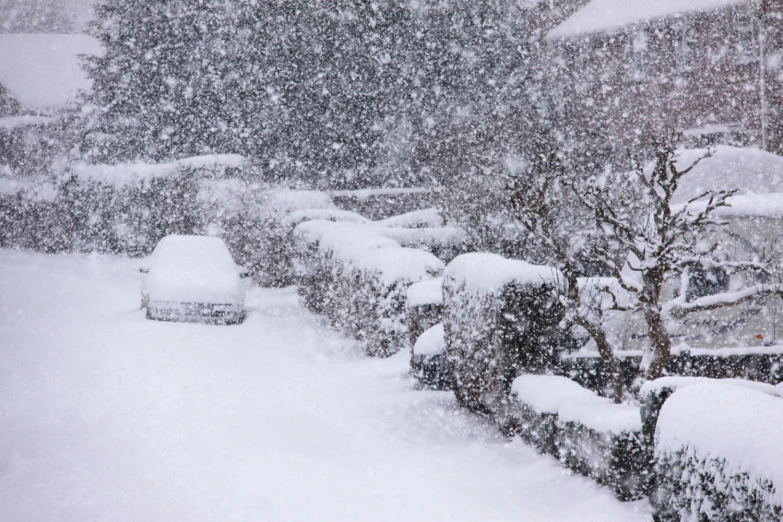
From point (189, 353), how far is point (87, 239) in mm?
14553

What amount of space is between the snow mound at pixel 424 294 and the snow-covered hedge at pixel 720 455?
179 inches

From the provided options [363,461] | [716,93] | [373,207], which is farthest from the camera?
[373,207]

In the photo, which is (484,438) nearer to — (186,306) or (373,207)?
(186,306)

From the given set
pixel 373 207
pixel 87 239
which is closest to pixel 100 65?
pixel 87 239

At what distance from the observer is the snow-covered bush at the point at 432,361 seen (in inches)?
266

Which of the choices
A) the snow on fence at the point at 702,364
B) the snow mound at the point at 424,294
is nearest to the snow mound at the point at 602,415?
the snow on fence at the point at 702,364

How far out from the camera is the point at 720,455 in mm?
2555

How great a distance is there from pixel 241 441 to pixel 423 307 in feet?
10.2

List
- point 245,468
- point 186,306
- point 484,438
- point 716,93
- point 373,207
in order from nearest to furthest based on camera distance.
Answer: point 245,468
point 484,438
point 186,306
point 716,93
point 373,207

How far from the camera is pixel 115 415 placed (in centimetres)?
560

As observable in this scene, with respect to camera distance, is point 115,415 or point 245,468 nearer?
point 245,468

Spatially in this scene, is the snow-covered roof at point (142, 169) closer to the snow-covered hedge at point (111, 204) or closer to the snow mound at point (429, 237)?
the snow-covered hedge at point (111, 204)

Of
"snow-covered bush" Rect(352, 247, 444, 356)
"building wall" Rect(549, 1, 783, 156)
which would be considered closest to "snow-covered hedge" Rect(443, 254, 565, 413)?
"snow-covered bush" Rect(352, 247, 444, 356)

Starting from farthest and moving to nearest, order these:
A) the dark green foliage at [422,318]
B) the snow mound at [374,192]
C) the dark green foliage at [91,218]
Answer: the snow mound at [374,192] < the dark green foliage at [91,218] < the dark green foliage at [422,318]
